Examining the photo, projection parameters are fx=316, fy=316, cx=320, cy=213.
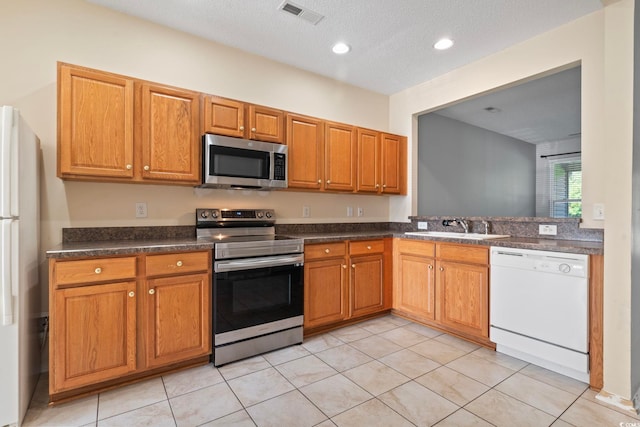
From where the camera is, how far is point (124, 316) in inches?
79.4

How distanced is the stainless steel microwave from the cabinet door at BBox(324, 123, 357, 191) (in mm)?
569

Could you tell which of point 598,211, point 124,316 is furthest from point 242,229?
point 598,211

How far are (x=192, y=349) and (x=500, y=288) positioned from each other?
2.37m

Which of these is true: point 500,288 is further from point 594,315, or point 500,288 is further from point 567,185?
point 567,185

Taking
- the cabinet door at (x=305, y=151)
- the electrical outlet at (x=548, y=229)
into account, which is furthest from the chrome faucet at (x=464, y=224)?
the cabinet door at (x=305, y=151)

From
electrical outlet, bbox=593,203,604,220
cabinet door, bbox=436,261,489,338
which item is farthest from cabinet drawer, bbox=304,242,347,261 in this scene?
electrical outlet, bbox=593,203,604,220

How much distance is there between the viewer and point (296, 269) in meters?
2.70

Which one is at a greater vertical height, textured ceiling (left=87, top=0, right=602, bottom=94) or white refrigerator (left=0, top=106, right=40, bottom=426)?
textured ceiling (left=87, top=0, right=602, bottom=94)

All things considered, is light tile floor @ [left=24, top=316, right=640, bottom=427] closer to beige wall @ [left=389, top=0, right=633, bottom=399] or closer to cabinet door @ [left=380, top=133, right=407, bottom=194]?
beige wall @ [left=389, top=0, right=633, bottom=399]

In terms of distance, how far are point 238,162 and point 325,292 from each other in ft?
4.62

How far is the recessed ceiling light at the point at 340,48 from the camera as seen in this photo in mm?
2883

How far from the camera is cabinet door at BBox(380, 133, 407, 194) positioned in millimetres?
3711

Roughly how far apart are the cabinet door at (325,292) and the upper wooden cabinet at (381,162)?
1.01m

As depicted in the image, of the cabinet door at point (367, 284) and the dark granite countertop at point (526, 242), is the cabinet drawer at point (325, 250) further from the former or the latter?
the cabinet door at point (367, 284)
